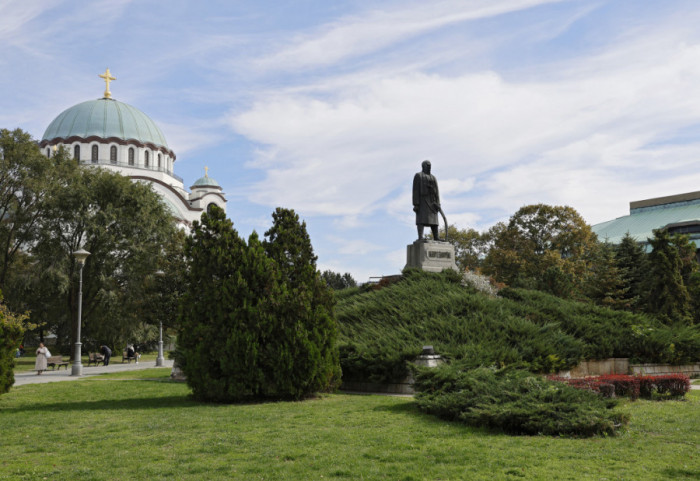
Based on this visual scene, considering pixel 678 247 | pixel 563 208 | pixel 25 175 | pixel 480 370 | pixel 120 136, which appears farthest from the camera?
pixel 120 136

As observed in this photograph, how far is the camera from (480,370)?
996 centimetres

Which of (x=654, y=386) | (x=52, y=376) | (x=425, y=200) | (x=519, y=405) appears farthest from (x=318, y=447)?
(x=52, y=376)

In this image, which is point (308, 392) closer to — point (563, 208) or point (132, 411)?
point (132, 411)

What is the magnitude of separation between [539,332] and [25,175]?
23492mm

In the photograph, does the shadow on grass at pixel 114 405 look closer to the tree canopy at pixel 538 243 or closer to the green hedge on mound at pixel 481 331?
the green hedge on mound at pixel 481 331

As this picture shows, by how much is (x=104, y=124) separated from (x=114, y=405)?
50.0m

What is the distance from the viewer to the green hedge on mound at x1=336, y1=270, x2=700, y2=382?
13094mm

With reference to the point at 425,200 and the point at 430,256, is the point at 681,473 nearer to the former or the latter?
the point at 430,256

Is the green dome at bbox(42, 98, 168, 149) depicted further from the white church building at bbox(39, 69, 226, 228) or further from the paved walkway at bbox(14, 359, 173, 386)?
the paved walkway at bbox(14, 359, 173, 386)

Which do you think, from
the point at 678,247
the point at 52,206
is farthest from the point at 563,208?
the point at 52,206

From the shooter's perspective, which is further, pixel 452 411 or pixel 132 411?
pixel 132 411

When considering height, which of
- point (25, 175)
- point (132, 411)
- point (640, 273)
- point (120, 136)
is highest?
point (120, 136)

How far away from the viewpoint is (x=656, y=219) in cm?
5300

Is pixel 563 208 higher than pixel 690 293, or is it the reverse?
pixel 563 208
